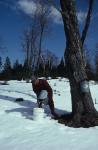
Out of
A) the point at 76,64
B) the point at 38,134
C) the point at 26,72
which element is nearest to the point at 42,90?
the point at 76,64

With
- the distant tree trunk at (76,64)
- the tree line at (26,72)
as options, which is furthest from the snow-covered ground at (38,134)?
the tree line at (26,72)

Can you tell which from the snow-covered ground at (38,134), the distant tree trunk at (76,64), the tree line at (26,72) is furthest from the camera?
the tree line at (26,72)

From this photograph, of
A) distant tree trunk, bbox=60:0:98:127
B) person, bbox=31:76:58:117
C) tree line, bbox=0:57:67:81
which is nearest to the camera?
distant tree trunk, bbox=60:0:98:127

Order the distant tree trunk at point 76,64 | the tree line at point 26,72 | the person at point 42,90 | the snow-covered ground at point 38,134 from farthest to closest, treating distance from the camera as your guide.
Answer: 1. the tree line at point 26,72
2. the person at point 42,90
3. the distant tree trunk at point 76,64
4. the snow-covered ground at point 38,134

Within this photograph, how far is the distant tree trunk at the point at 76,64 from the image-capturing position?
1086 cm

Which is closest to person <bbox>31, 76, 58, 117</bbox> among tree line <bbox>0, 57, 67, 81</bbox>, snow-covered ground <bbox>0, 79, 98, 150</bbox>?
snow-covered ground <bbox>0, 79, 98, 150</bbox>

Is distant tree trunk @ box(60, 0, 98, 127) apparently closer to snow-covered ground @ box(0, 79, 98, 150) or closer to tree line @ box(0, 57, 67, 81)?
snow-covered ground @ box(0, 79, 98, 150)

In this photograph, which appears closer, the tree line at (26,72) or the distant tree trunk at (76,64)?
the distant tree trunk at (76,64)

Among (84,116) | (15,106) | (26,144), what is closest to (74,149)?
(26,144)

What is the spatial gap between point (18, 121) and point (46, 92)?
1.64 m

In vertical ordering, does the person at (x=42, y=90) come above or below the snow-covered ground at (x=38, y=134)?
above

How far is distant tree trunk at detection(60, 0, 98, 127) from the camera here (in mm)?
10859

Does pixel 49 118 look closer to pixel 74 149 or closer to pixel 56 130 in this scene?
pixel 56 130

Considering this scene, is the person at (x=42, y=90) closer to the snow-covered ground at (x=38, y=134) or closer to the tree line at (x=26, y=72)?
the snow-covered ground at (x=38, y=134)
